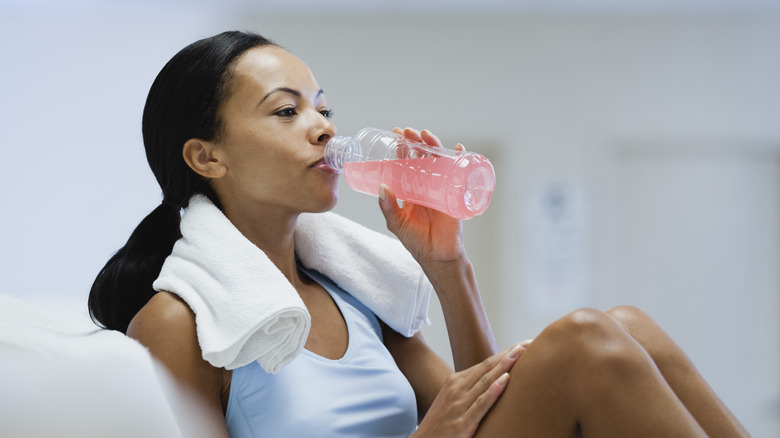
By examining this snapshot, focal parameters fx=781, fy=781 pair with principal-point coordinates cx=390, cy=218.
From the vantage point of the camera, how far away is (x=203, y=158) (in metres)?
1.19

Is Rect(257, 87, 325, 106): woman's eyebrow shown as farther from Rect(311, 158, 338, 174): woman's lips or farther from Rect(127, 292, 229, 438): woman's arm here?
Rect(127, 292, 229, 438): woman's arm

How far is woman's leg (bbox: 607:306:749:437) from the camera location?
3.59ft

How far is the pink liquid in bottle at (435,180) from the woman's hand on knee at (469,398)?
22cm

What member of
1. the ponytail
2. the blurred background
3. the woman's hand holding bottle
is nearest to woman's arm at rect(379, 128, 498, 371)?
the woman's hand holding bottle

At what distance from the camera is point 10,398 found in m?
0.78

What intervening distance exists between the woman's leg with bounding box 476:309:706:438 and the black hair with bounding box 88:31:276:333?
1.83ft

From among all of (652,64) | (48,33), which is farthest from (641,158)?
(48,33)

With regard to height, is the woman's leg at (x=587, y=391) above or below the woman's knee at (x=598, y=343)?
below

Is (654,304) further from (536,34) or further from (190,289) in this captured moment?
(190,289)

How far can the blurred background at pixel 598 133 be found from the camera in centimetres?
379

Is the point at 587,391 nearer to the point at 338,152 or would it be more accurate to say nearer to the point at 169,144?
the point at 338,152

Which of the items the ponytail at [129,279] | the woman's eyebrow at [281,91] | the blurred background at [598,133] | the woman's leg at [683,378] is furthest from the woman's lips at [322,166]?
the blurred background at [598,133]

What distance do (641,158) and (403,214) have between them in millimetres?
2955

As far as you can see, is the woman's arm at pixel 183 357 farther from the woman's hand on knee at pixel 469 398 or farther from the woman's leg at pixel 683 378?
the woman's leg at pixel 683 378
